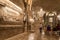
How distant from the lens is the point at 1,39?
1.47 metres

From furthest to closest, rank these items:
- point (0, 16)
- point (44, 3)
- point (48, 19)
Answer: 1. point (48, 19)
2. point (44, 3)
3. point (0, 16)

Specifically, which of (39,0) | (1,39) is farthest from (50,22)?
(1,39)

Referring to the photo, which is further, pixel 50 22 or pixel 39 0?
pixel 50 22

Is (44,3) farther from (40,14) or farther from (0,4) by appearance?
(0,4)

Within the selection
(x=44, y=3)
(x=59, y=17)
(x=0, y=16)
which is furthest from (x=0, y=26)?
(x=59, y=17)

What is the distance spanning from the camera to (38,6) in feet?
38.2

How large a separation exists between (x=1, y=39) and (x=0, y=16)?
25cm

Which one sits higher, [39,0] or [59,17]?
[39,0]

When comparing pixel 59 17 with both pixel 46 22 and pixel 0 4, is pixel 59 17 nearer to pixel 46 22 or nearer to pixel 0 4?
pixel 46 22

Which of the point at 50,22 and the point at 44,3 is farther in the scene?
the point at 50,22

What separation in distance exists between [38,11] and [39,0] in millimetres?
1028

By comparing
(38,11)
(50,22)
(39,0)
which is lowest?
(50,22)

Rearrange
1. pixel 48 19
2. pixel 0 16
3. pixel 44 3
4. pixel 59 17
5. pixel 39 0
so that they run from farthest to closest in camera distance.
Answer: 1. pixel 48 19
2. pixel 59 17
3. pixel 44 3
4. pixel 39 0
5. pixel 0 16

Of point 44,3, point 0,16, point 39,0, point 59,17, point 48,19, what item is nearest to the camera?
point 0,16
